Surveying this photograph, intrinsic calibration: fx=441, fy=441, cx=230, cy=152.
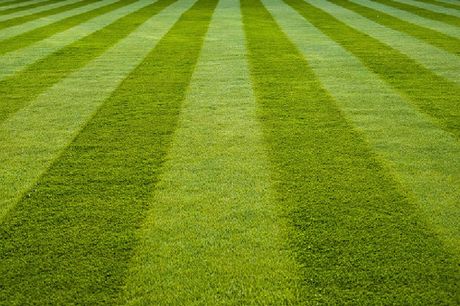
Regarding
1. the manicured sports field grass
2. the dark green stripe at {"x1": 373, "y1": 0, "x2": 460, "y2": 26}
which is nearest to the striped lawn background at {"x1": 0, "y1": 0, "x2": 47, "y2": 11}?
the manicured sports field grass

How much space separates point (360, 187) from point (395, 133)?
135 cm

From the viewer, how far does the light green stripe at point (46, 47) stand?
7.56m

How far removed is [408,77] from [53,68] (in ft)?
18.5

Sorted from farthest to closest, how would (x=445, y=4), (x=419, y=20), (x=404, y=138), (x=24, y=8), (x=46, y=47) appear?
(x=445, y=4)
(x=24, y=8)
(x=419, y=20)
(x=46, y=47)
(x=404, y=138)

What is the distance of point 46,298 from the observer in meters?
2.32

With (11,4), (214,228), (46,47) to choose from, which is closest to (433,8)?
(46,47)

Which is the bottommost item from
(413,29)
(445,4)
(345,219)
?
(345,219)

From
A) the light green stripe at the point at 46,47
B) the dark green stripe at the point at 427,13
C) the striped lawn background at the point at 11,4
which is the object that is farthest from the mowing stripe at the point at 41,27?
the dark green stripe at the point at 427,13

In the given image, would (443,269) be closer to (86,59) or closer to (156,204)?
(156,204)

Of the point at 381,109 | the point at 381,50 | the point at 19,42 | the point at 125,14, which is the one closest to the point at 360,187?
the point at 381,109

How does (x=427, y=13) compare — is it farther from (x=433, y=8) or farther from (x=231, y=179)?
(x=231, y=179)

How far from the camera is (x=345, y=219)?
3.00m

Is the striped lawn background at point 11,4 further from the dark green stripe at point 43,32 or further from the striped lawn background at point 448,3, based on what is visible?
the striped lawn background at point 448,3

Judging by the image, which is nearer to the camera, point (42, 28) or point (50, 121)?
point (50, 121)
